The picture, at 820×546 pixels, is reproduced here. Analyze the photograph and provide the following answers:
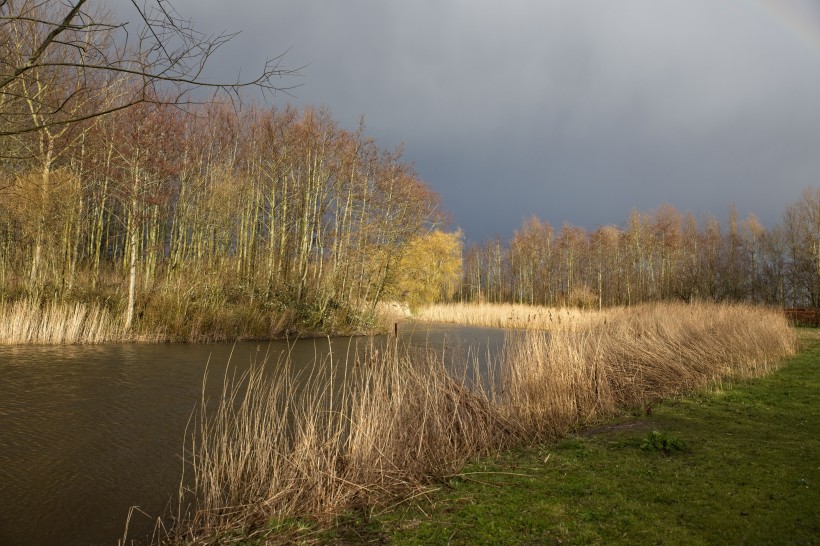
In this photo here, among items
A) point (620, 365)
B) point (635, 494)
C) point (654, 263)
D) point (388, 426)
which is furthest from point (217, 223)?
point (654, 263)

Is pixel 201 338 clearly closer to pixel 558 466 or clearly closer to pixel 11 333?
pixel 11 333

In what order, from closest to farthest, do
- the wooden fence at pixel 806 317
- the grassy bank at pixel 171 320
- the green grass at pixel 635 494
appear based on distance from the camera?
the green grass at pixel 635 494
the grassy bank at pixel 171 320
the wooden fence at pixel 806 317

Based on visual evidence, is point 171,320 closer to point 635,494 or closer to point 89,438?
point 89,438

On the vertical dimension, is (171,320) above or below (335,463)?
above

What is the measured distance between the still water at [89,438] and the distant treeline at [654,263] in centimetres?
2899

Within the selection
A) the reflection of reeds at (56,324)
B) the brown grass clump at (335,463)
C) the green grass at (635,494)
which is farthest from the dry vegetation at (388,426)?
the reflection of reeds at (56,324)

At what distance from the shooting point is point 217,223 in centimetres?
1967

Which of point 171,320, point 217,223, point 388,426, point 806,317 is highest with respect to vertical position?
point 217,223

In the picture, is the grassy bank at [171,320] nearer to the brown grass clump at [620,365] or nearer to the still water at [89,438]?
the still water at [89,438]

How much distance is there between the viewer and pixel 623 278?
4706 cm

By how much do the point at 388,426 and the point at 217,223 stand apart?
55.5ft

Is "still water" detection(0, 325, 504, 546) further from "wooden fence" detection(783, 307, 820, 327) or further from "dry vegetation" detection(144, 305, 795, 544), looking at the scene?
"wooden fence" detection(783, 307, 820, 327)

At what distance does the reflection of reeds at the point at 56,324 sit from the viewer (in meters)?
13.0

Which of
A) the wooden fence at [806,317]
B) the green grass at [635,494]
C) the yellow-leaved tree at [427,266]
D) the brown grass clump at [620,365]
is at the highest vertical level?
the yellow-leaved tree at [427,266]
